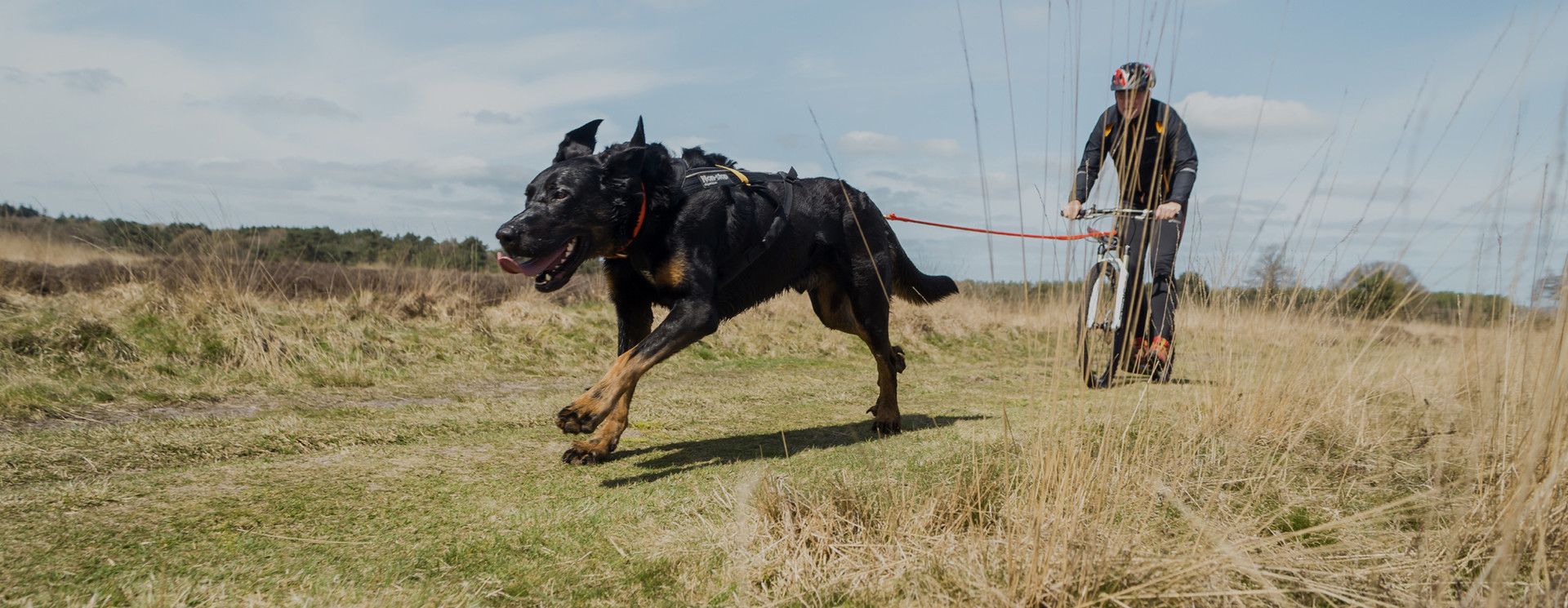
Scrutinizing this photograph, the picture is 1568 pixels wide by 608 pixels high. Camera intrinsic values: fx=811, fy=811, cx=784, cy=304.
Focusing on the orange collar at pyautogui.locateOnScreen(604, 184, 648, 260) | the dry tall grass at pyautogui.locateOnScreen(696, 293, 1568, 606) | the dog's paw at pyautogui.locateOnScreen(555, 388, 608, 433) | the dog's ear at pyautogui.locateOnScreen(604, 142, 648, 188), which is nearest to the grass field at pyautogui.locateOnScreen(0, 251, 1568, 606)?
the dry tall grass at pyautogui.locateOnScreen(696, 293, 1568, 606)

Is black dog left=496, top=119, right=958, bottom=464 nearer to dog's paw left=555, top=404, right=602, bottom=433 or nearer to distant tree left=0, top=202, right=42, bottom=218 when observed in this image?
dog's paw left=555, top=404, right=602, bottom=433

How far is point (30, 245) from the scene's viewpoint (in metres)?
8.10

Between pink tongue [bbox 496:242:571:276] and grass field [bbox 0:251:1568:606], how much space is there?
79 centimetres

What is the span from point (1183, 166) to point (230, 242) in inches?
306

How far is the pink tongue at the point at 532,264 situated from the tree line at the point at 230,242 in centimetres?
524

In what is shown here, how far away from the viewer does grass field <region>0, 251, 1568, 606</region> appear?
6.08 feet

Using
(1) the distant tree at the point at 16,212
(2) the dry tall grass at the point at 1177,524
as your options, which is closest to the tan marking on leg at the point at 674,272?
(2) the dry tall grass at the point at 1177,524

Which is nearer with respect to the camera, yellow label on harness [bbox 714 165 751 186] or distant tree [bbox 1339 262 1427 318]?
distant tree [bbox 1339 262 1427 318]

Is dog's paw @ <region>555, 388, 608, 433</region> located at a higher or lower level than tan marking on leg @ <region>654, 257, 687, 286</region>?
lower

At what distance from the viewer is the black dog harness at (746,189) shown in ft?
11.8

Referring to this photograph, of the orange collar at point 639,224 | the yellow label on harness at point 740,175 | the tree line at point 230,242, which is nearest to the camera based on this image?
the orange collar at point 639,224

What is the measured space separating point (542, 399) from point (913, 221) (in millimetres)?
2810

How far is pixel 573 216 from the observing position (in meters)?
3.21

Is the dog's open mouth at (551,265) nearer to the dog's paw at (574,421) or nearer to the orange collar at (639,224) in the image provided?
the orange collar at (639,224)
